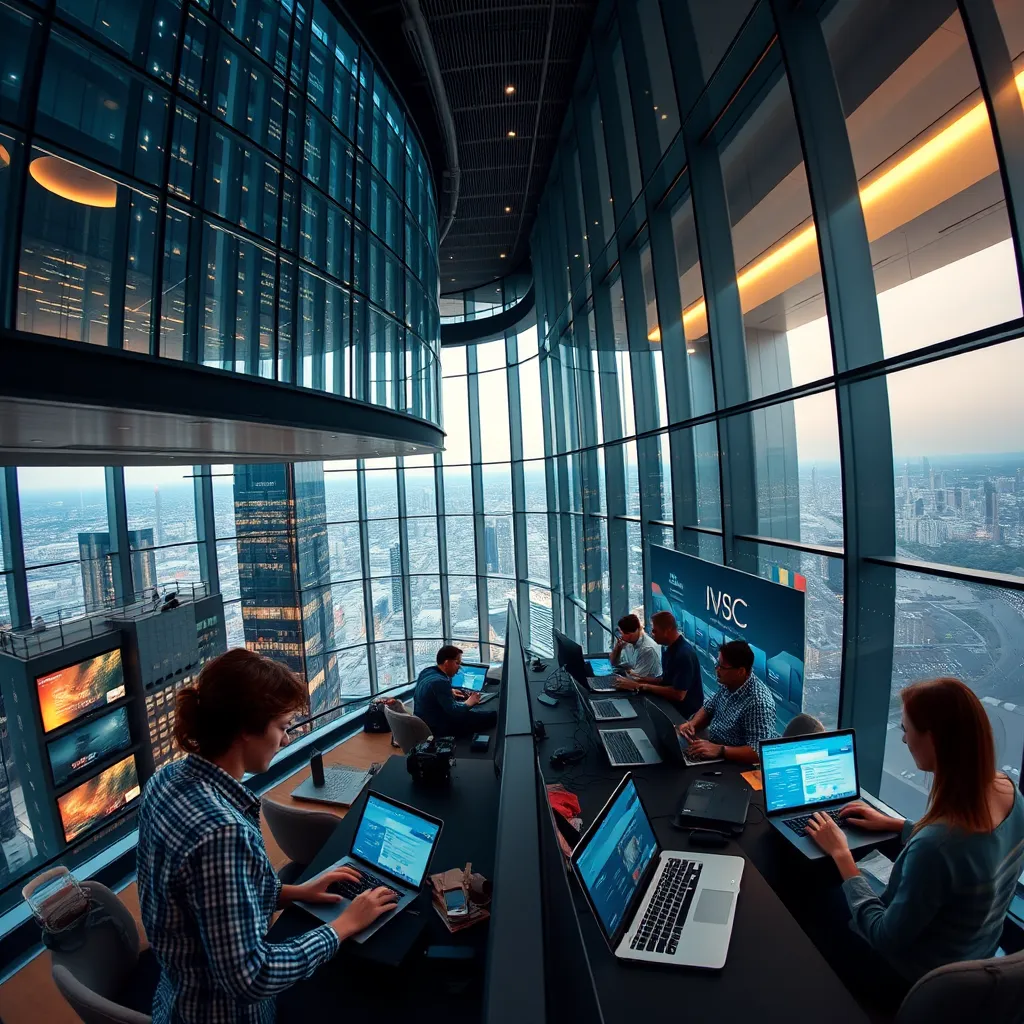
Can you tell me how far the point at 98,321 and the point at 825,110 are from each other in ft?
15.7

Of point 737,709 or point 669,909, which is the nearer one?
point 669,909

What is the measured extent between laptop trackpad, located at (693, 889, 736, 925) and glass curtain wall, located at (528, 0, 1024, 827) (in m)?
1.83

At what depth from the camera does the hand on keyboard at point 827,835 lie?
1949mm

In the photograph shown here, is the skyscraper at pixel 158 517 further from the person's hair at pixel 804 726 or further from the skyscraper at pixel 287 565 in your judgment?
the person's hair at pixel 804 726

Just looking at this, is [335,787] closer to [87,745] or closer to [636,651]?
[636,651]

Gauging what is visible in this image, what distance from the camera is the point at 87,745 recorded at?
314 inches

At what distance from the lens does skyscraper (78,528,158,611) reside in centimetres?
→ 954

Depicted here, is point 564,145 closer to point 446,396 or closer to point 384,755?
point 446,396

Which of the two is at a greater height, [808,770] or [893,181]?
[893,181]

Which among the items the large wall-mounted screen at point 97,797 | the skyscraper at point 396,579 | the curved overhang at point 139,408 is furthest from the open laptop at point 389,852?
the skyscraper at point 396,579

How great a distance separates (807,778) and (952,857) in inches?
33.8

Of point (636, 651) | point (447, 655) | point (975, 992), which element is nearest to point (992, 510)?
point (975, 992)

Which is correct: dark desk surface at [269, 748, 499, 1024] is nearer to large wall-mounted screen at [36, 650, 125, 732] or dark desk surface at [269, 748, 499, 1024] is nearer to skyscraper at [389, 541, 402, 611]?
large wall-mounted screen at [36, 650, 125, 732]

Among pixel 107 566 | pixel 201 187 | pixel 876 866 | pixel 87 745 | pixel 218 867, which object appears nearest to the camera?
pixel 218 867
